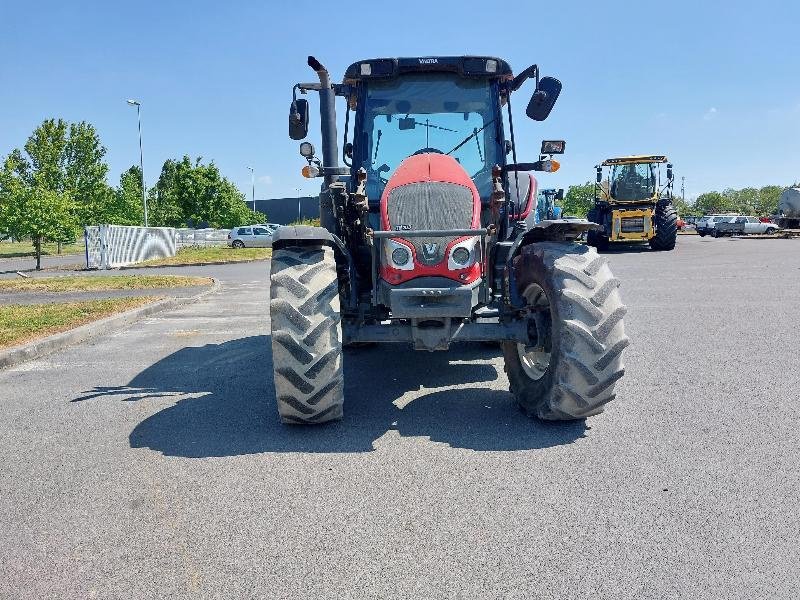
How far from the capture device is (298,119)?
5.21 meters

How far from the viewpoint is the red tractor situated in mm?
4129

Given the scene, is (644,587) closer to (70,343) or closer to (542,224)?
(542,224)

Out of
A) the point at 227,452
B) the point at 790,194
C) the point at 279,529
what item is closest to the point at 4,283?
the point at 227,452

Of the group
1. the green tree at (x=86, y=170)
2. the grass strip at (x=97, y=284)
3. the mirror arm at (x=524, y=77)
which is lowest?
the grass strip at (x=97, y=284)

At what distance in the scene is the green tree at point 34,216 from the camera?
A: 84.6ft

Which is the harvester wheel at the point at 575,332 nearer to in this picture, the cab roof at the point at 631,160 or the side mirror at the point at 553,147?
the side mirror at the point at 553,147

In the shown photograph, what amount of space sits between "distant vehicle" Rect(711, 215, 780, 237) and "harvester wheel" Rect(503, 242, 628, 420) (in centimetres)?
4534

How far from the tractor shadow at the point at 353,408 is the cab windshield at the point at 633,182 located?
2039 cm

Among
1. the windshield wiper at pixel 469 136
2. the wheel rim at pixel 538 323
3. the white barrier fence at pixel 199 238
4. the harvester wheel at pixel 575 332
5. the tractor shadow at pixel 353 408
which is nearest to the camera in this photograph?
the harvester wheel at pixel 575 332

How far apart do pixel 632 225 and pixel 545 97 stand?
21389 millimetres

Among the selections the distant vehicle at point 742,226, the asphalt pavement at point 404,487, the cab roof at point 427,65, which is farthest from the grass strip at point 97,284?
the distant vehicle at point 742,226

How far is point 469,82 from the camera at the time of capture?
5.49 m

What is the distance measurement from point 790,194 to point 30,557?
49.1 m

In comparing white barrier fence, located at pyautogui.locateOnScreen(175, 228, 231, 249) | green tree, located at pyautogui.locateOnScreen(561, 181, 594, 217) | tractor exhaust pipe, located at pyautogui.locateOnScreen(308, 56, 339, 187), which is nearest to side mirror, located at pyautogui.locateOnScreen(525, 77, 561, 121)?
tractor exhaust pipe, located at pyautogui.locateOnScreen(308, 56, 339, 187)
